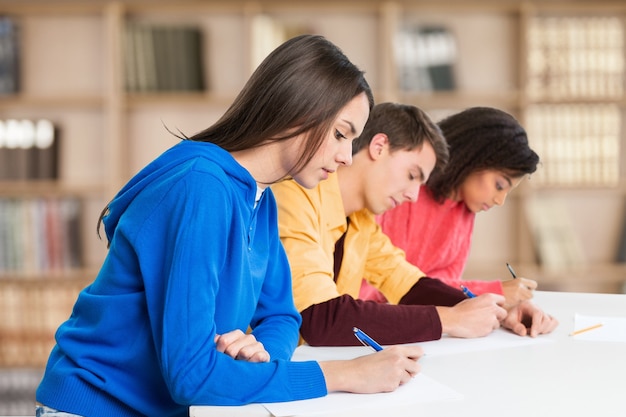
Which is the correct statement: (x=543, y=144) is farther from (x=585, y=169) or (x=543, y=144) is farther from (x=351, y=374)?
(x=351, y=374)

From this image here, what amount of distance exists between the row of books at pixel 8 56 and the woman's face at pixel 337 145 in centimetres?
309

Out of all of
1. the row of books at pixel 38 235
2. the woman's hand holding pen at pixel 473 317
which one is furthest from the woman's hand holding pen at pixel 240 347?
the row of books at pixel 38 235

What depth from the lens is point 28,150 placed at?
4008 mm

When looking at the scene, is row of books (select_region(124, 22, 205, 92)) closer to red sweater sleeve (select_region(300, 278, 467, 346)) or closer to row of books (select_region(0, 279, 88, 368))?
row of books (select_region(0, 279, 88, 368))

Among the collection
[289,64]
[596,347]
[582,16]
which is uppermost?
[582,16]

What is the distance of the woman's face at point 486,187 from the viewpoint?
2213 millimetres

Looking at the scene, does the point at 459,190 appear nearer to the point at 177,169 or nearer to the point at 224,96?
the point at 177,169

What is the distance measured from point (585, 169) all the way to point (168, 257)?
327 centimetres

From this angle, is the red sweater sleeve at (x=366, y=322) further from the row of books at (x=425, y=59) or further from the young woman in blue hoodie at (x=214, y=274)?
the row of books at (x=425, y=59)

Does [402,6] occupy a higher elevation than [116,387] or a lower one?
higher

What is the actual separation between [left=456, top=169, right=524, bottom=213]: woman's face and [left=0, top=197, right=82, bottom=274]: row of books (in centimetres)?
235

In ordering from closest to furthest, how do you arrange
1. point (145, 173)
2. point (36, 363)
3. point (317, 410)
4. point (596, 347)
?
point (317, 410) < point (145, 173) < point (596, 347) < point (36, 363)

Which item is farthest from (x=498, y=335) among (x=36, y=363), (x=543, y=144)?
(x=36, y=363)

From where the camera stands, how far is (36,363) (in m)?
3.93
